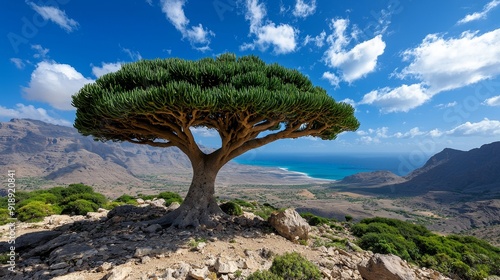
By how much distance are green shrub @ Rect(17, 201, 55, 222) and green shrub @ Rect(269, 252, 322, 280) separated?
48.5 ft

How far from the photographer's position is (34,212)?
15.1 meters

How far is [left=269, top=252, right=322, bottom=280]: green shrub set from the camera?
6.47 metres

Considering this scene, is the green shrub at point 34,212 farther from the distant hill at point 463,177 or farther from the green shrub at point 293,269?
the distant hill at point 463,177

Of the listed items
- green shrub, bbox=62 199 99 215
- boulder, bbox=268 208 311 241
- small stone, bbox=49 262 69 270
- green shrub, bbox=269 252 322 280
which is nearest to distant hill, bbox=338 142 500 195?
boulder, bbox=268 208 311 241

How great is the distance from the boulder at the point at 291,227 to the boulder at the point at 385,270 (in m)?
3.08

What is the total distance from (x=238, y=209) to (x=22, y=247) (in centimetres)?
903

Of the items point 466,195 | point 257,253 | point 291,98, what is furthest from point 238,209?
point 466,195

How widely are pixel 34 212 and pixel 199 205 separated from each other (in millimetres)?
11743

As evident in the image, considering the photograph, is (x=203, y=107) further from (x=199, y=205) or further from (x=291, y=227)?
(x=291, y=227)

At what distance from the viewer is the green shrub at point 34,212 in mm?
14508

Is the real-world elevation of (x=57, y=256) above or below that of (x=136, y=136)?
below

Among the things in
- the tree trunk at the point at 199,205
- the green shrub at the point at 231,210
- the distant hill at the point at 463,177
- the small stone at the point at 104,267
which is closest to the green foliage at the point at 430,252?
the green shrub at the point at 231,210

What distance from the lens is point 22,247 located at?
9.54 m

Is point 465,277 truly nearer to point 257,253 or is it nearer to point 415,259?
point 415,259
